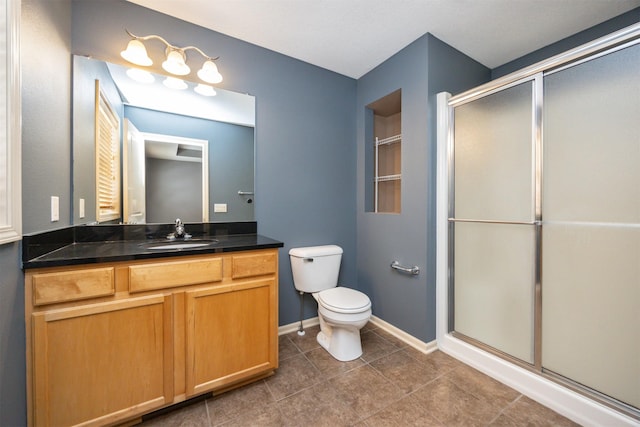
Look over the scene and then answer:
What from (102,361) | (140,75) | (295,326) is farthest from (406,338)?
(140,75)

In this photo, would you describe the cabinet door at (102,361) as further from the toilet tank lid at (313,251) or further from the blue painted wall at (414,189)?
the blue painted wall at (414,189)

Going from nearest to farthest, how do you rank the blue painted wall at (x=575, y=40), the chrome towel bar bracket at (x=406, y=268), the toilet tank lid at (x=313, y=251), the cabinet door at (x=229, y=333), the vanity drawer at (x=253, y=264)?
the cabinet door at (x=229, y=333)
the vanity drawer at (x=253, y=264)
the blue painted wall at (x=575, y=40)
the chrome towel bar bracket at (x=406, y=268)
the toilet tank lid at (x=313, y=251)

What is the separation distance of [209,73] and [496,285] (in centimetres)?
249

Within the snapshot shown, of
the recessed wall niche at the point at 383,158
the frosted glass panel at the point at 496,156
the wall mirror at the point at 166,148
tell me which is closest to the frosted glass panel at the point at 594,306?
the frosted glass panel at the point at 496,156

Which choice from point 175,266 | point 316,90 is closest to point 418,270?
point 175,266

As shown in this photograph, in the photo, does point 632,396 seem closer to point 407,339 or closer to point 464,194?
point 407,339

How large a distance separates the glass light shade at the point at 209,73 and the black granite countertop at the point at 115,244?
1056 millimetres

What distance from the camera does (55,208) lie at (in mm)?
1228

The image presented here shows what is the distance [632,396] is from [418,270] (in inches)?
44.5

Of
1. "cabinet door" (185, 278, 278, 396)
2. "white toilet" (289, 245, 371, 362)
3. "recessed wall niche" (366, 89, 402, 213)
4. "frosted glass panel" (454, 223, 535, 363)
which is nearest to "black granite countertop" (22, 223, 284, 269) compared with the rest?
"cabinet door" (185, 278, 278, 396)

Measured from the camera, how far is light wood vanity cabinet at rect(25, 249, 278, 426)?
1019 mm

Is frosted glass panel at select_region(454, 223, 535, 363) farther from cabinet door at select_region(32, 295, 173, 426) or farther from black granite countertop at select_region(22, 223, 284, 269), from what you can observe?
cabinet door at select_region(32, 295, 173, 426)

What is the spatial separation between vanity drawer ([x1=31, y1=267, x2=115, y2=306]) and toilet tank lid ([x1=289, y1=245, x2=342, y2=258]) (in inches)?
47.5

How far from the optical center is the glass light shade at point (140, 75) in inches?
63.1
